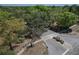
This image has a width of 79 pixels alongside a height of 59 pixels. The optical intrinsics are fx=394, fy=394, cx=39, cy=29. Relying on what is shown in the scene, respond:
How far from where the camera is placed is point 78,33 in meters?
3.92

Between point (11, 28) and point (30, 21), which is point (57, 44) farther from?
point (11, 28)

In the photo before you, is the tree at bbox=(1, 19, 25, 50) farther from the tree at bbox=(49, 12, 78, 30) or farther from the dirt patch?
the tree at bbox=(49, 12, 78, 30)

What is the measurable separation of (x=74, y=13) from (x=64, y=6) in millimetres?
123

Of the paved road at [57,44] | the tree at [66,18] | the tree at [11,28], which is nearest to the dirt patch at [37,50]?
the paved road at [57,44]

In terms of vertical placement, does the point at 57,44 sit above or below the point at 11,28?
below

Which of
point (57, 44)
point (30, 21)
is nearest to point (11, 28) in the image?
point (30, 21)

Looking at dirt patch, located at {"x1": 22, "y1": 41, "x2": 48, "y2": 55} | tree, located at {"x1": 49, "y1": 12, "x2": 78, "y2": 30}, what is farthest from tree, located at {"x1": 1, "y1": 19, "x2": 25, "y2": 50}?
tree, located at {"x1": 49, "y1": 12, "x2": 78, "y2": 30}

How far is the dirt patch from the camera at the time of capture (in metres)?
3.91

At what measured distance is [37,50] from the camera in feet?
12.8

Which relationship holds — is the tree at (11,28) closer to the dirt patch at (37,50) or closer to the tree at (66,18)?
the dirt patch at (37,50)

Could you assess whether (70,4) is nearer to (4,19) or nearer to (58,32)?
(58,32)

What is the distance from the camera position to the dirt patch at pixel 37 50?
12.8 ft

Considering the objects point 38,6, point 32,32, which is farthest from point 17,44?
point 38,6

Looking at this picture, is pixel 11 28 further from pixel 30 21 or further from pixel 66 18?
pixel 66 18
